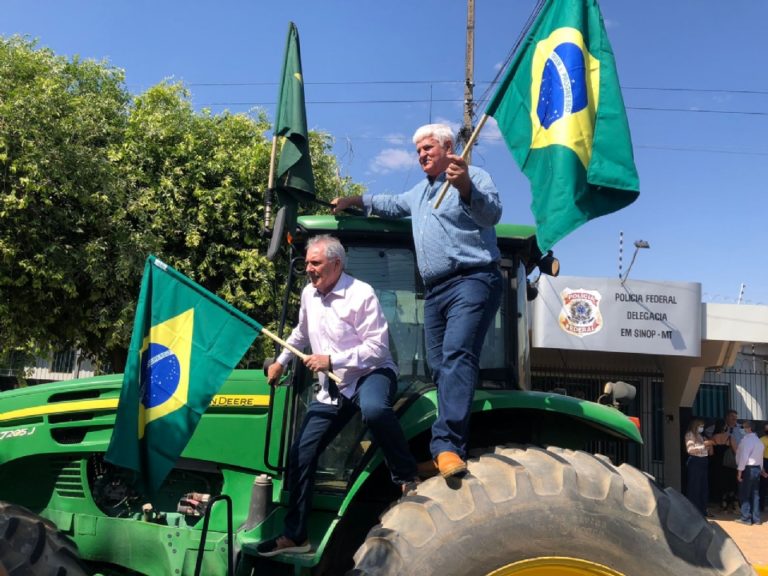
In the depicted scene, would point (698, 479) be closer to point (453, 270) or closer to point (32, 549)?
point (453, 270)

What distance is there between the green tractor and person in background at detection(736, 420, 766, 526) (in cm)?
953

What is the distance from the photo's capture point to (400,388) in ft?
11.2

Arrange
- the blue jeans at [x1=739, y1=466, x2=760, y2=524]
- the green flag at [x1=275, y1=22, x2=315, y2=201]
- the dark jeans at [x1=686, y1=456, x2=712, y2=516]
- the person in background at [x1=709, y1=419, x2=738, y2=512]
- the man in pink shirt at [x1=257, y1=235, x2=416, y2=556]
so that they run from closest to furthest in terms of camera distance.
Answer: the man in pink shirt at [x1=257, y1=235, x2=416, y2=556], the green flag at [x1=275, y1=22, x2=315, y2=201], the dark jeans at [x1=686, y1=456, x2=712, y2=516], the blue jeans at [x1=739, y1=466, x2=760, y2=524], the person in background at [x1=709, y1=419, x2=738, y2=512]

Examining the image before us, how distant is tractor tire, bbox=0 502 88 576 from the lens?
2.79 meters

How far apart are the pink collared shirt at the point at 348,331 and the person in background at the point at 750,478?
10726 millimetres

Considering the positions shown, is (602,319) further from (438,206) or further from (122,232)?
(438,206)

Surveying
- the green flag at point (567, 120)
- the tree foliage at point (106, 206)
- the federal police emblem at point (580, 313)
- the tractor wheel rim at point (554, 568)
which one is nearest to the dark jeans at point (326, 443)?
the tractor wheel rim at point (554, 568)

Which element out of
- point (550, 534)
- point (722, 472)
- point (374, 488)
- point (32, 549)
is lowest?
point (722, 472)

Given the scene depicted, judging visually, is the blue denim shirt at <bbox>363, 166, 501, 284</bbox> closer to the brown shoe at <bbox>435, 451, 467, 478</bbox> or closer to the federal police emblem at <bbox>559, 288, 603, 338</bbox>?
the brown shoe at <bbox>435, 451, 467, 478</bbox>

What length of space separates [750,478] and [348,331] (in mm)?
11006

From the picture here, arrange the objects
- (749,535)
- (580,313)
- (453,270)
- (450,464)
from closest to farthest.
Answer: (450,464)
(453,270)
(749,535)
(580,313)

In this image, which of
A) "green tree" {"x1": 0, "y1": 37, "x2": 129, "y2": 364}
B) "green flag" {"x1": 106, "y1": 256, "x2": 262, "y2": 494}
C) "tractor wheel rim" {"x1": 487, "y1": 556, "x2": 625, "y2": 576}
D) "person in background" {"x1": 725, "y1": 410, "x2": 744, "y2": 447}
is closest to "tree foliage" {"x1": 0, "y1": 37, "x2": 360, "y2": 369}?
"green tree" {"x1": 0, "y1": 37, "x2": 129, "y2": 364}

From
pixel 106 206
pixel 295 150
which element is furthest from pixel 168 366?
pixel 106 206

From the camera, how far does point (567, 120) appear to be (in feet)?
9.36
